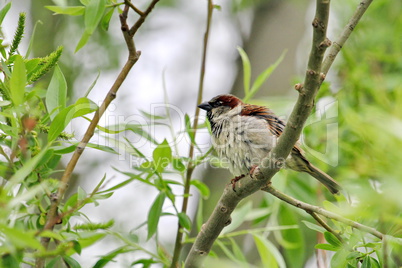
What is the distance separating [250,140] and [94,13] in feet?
5.76

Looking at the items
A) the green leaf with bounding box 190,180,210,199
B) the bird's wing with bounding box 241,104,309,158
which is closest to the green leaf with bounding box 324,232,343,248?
the green leaf with bounding box 190,180,210,199

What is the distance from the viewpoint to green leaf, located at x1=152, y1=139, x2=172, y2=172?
2763 millimetres

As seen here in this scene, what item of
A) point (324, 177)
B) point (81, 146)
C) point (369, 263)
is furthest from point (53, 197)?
point (324, 177)

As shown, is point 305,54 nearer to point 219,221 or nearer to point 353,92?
point 353,92

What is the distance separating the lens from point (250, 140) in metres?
3.74

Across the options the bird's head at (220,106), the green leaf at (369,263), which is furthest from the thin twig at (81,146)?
the bird's head at (220,106)

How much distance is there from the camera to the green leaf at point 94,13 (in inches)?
88.7

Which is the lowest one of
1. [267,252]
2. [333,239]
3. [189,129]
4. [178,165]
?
[267,252]

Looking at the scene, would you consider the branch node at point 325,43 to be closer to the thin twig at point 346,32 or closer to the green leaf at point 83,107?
the thin twig at point 346,32

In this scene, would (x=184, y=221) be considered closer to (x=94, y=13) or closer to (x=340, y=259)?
(x=340, y=259)

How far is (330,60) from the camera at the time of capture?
2248 mm

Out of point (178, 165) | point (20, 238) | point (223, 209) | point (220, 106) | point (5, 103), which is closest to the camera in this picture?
point (20, 238)

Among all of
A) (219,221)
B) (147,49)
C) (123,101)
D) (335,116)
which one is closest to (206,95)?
(147,49)

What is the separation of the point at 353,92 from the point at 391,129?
3308mm
